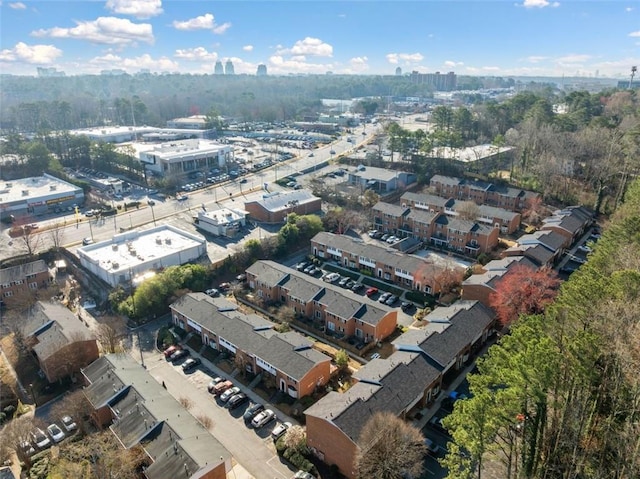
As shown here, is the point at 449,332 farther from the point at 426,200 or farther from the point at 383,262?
the point at 426,200

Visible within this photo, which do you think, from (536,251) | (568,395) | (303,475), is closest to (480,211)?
(536,251)

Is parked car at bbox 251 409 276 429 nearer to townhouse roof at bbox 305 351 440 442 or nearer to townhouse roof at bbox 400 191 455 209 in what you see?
townhouse roof at bbox 305 351 440 442

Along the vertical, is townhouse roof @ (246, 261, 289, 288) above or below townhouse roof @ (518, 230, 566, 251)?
below

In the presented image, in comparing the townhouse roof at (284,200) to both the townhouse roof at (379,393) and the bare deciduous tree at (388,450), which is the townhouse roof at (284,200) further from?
the bare deciduous tree at (388,450)

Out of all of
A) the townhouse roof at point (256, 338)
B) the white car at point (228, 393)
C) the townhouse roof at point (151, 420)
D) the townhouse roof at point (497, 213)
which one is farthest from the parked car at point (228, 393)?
the townhouse roof at point (497, 213)

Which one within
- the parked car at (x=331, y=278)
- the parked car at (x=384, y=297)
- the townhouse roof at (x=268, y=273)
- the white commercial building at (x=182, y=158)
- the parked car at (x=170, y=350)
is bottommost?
the parked car at (x=170, y=350)

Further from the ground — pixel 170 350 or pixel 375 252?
pixel 375 252

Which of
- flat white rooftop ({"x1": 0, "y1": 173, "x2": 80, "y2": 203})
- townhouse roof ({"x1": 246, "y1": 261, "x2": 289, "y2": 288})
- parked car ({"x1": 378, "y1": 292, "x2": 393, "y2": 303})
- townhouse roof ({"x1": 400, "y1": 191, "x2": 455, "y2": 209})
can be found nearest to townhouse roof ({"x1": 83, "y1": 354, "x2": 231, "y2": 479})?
townhouse roof ({"x1": 246, "y1": 261, "x2": 289, "y2": 288})
